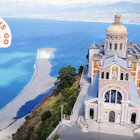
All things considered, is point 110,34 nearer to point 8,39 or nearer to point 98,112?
point 98,112

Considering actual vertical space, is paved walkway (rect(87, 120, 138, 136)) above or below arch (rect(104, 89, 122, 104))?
below

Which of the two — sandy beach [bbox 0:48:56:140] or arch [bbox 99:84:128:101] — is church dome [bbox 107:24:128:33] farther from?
sandy beach [bbox 0:48:56:140]

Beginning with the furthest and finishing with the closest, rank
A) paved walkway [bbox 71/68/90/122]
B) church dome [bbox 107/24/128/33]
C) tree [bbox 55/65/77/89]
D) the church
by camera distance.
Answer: tree [bbox 55/65/77/89] < church dome [bbox 107/24/128/33] < paved walkway [bbox 71/68/90/122] < the church

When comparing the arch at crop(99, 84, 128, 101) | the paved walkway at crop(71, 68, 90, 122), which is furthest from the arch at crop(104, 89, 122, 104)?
the paved walkway at crop(71, 68, 90, 122)

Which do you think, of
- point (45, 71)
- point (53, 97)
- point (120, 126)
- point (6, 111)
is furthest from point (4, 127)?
point (45, 71)

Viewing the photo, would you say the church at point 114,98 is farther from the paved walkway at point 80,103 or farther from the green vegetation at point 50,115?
the green vegetation at point 50,115

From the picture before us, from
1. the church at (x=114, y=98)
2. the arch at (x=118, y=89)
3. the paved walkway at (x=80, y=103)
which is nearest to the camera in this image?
the church at (x=114, y=98)

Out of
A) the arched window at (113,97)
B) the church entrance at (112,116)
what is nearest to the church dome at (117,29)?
the arched window at (113,97)
